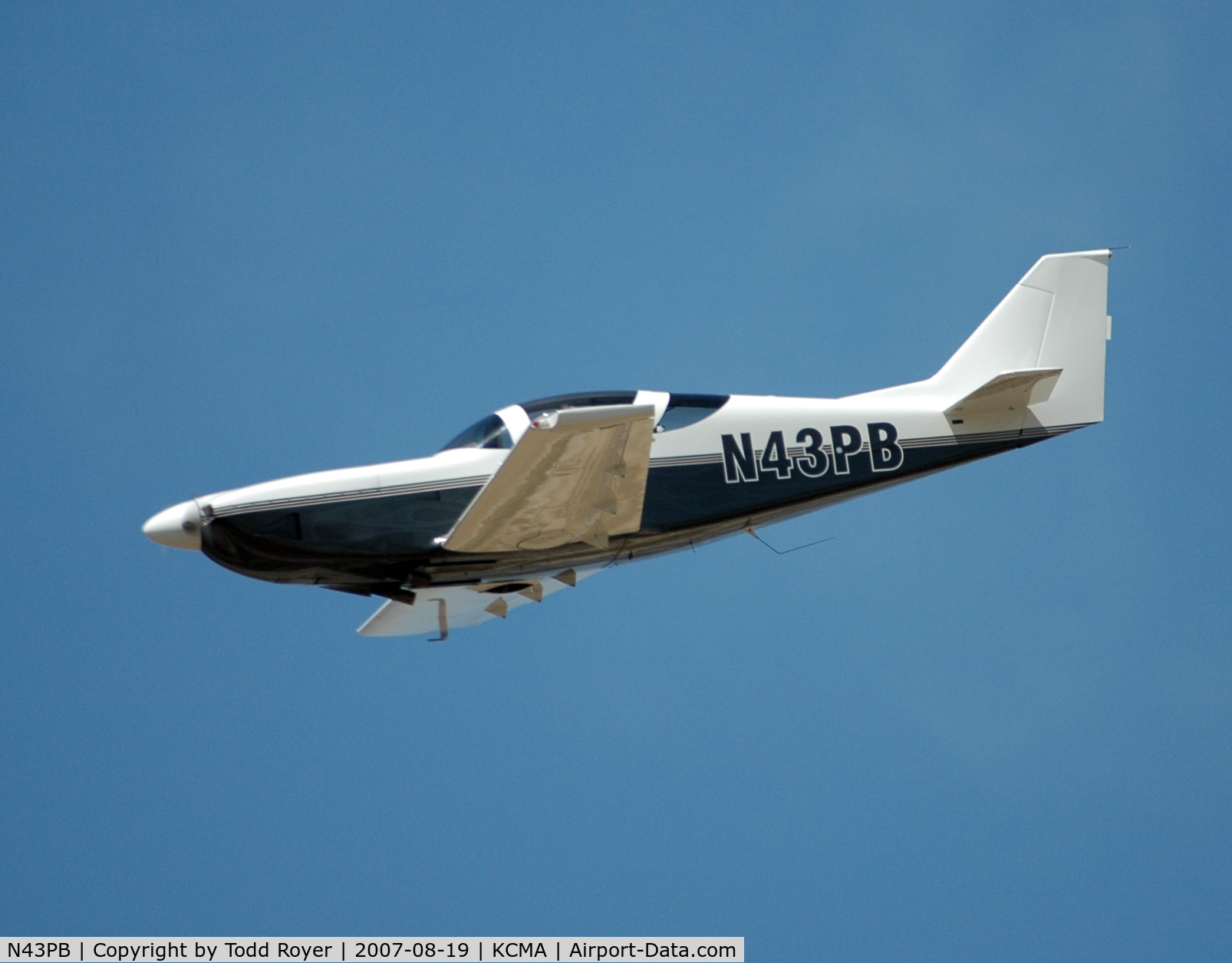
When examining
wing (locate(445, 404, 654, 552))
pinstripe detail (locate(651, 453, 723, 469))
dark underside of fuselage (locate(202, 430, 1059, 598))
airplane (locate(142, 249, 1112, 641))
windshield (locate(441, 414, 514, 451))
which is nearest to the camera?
wing (locate(445, 404, 654, 552))

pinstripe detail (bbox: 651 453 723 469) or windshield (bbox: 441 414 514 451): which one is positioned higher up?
windshield (bbox: 441 414 514 451)

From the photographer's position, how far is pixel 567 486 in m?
12.4

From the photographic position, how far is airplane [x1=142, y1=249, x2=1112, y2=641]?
12.6 meters

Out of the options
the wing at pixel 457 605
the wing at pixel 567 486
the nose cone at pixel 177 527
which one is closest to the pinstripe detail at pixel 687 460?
the wing at pixel 567 486

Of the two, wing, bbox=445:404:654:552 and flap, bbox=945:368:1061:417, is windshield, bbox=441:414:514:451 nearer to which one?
wing, bbox=445:404:654:552

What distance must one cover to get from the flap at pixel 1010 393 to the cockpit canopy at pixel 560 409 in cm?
330

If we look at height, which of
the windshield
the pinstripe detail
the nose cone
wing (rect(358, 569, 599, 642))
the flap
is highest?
the flap

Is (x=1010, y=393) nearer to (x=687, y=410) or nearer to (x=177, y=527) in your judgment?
(x=687, y=410)

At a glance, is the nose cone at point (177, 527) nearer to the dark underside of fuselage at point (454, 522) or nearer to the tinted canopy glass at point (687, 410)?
the dark underside of fuselage at point (454, 522)

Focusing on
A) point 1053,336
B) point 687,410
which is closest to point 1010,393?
point 1053,336

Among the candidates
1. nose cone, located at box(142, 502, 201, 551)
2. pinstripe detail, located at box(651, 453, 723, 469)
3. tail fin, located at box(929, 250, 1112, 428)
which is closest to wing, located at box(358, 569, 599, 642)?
pinstripe detail, located at box(651, 453, 723, 469)

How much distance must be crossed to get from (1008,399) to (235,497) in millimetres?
8495

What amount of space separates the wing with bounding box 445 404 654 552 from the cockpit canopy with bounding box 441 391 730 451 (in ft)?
3.50

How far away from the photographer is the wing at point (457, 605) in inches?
573
